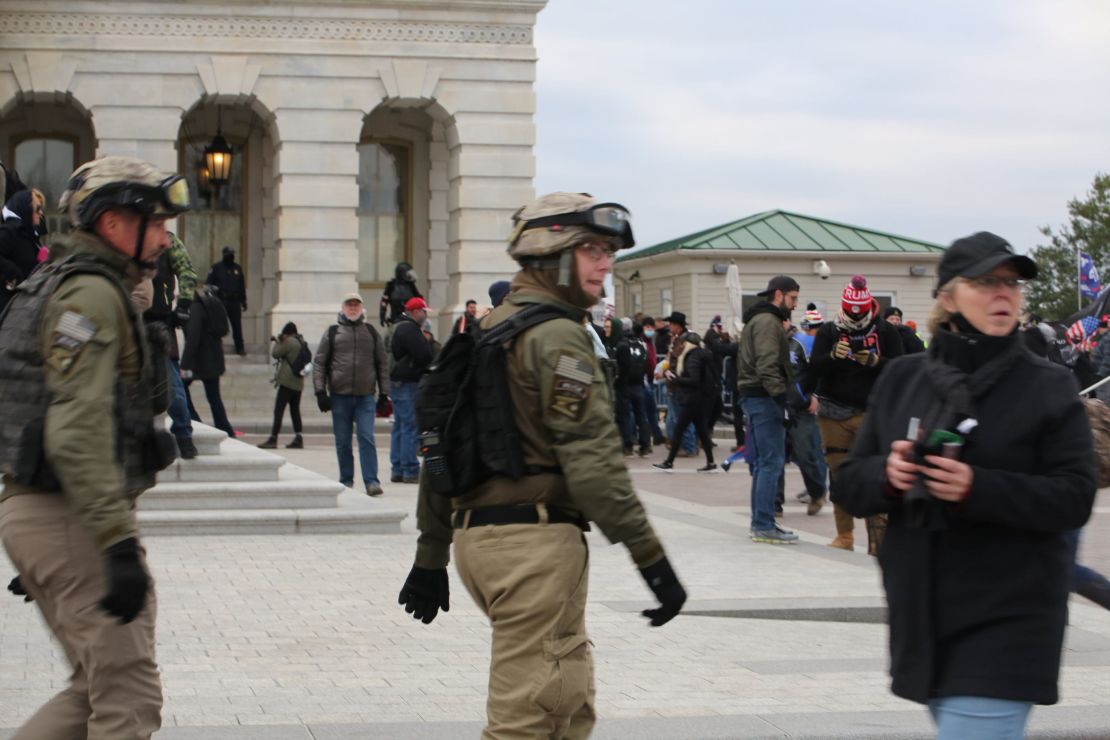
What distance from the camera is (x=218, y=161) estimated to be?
29.2 metres

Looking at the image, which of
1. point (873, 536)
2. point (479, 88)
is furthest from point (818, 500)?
point (479, 88)

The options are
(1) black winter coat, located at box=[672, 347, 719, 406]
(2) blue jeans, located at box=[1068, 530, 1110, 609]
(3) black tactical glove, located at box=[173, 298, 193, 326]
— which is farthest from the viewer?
(1) black winter coat, located at box=[672, 347, 719, 406]

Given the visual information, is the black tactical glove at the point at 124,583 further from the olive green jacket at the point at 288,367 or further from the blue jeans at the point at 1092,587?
the olive green jacket at the point at 288,367

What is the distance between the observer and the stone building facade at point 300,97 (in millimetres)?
28688

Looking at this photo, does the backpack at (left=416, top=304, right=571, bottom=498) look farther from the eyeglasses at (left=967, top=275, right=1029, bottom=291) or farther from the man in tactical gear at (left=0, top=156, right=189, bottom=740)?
the eyeglasses at (left=967, top=275, right=1029, bottom=291)

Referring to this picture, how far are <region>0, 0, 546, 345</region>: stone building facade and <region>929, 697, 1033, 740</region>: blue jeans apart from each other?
2579 cm

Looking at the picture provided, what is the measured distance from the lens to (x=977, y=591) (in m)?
4.06

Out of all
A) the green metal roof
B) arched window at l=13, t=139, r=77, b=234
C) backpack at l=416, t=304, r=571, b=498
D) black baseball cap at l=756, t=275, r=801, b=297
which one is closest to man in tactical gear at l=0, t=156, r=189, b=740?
backpack at l=416, t=304, r=571, b=498

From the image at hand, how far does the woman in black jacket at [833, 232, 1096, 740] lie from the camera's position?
13.1 feet

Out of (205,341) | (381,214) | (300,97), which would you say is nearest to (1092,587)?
(205,341)

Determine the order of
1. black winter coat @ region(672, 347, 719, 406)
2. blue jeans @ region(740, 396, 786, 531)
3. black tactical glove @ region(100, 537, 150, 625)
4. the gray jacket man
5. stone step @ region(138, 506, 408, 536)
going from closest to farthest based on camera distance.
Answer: black tactical glove @ region(100, 537, 150, 625)
stone step @ region(138, 506, 408, 536)
blue jeans @ region(740, 396, 786, 531)
the gray jacket man
black winter coat @ region(672, 347, 719, 406)

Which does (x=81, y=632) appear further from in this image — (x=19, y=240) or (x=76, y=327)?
(x=19, y=240)

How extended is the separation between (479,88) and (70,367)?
85.6 ft

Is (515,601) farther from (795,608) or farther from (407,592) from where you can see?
(795,608)
